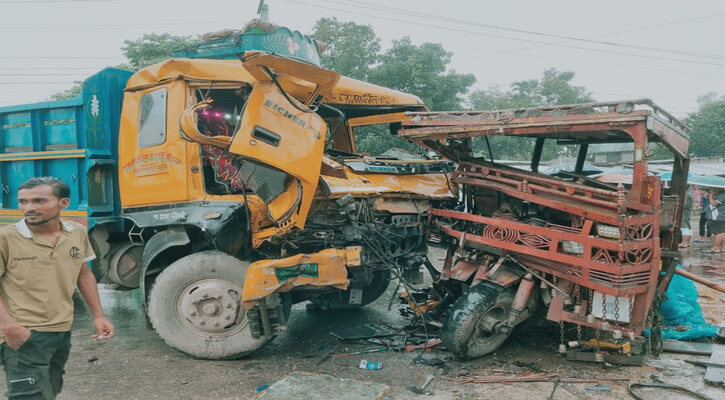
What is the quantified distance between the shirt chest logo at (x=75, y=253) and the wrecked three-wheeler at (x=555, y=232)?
9.07 feet

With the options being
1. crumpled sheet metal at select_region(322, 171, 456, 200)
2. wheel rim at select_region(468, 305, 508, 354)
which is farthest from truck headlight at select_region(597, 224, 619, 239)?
crumpled sheet metal at select_region(322, 171, 456, 200)

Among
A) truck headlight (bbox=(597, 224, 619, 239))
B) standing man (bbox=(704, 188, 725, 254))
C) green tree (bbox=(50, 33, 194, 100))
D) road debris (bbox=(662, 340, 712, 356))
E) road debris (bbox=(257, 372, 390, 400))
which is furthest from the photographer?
green tree (bbox=(50, 33, 194, 100))

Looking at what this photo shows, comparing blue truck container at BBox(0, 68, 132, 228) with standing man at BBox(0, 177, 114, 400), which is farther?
blue truck container at BBox(0, 68, 132, 228)

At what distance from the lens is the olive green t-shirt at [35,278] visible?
2.52 metres

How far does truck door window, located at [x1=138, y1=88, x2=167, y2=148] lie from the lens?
4.52 metres

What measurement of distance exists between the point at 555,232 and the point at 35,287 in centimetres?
348

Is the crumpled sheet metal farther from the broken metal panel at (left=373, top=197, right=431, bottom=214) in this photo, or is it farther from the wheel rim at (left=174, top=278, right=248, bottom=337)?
the wheel rim at (left=174, top=278, right=248, bottom=337)

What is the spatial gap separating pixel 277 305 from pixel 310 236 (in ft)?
2.12

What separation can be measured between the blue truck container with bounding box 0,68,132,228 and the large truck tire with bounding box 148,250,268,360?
125cm

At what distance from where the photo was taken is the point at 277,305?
412 centimetres

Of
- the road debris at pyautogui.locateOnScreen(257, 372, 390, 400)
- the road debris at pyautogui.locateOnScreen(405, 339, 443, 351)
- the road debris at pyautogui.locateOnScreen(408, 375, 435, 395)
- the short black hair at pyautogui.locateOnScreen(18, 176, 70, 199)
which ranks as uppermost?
the short black hair at pyautogui.locateOnScreen(18, 176, 70, 199)

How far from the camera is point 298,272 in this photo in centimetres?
408

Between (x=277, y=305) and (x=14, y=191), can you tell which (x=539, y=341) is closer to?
(x=277, y=305)

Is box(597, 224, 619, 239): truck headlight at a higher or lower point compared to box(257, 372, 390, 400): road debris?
higher
